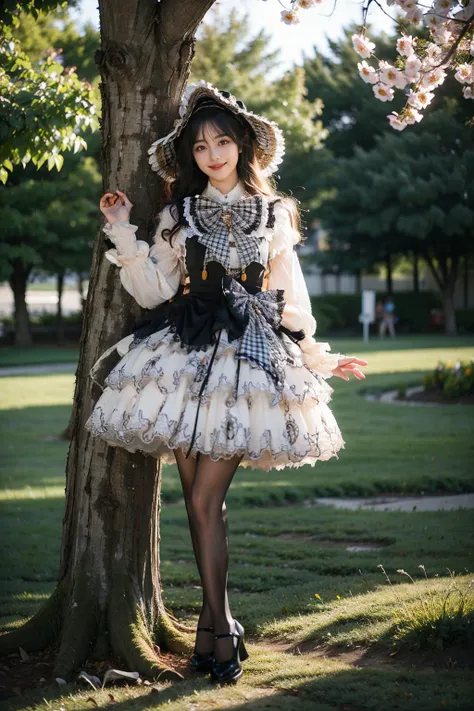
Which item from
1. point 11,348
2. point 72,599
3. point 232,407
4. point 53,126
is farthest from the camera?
point 11,348

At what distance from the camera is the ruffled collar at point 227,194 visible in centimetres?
392

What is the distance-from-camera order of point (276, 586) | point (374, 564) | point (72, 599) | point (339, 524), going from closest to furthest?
point (72, 599) → point (276, 586) → point (374, 564) → point (339, 524)

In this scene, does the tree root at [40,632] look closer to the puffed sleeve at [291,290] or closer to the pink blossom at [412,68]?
the puffed sleeve at [291,290]

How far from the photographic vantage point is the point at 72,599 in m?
3.73

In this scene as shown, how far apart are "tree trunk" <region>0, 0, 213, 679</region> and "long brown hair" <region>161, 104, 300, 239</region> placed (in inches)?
4.4

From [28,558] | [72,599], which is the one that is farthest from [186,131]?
[28,558]

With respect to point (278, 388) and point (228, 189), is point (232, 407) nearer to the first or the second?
point (278, 388)

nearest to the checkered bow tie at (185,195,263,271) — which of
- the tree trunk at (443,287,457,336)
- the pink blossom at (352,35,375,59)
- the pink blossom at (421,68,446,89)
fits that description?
the pink blossom at (352,35,375,59)

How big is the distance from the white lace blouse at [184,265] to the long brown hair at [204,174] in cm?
4

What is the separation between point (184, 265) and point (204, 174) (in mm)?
442

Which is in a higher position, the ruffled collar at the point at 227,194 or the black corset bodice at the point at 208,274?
the ruffled collar at the point at 227,194

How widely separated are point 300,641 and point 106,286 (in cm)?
176

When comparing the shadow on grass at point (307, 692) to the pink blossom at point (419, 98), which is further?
the pink blossom at point (419, 98)

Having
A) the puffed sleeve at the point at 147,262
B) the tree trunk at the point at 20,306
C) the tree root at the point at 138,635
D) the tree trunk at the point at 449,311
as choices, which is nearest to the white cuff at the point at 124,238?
the puffed sleeve at the point at 147,262
